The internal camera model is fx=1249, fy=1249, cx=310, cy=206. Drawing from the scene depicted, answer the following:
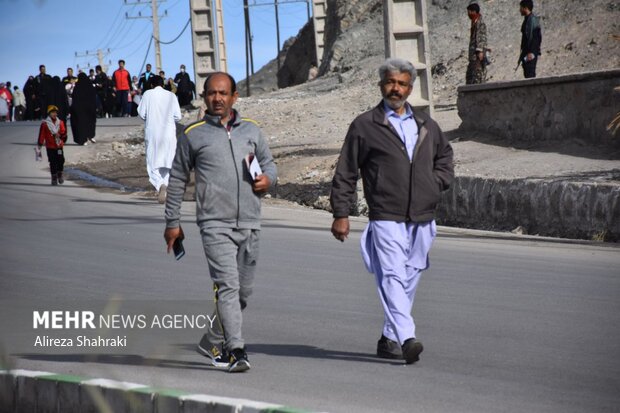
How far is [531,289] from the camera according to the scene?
10695 mm

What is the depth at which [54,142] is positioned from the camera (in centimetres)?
2261

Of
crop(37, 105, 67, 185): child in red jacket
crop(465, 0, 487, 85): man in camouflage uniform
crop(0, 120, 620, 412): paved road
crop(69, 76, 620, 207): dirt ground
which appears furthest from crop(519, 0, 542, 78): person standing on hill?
crop(37, 105, 67, 185): child in red jacket

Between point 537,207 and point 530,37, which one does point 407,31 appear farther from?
point 537,207

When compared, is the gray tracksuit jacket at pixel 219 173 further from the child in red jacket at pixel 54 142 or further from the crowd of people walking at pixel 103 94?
the crowd of people walking at pixel 103 94

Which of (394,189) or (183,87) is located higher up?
(183,87)

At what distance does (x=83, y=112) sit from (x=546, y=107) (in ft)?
52.0

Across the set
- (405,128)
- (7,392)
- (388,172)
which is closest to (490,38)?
(405,128)

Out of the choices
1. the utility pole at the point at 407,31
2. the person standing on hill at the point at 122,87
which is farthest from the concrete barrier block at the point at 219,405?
the person standing on hill at the point at 122,87

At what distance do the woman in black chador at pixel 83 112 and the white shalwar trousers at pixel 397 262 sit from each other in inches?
1009

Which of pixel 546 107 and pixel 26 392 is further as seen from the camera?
pixel 546 107

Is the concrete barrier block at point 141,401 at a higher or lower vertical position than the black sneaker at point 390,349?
higher

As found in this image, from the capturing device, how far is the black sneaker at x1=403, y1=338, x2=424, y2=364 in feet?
23.5

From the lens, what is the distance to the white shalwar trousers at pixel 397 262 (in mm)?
7289

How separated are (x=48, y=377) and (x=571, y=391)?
2.68 metres
